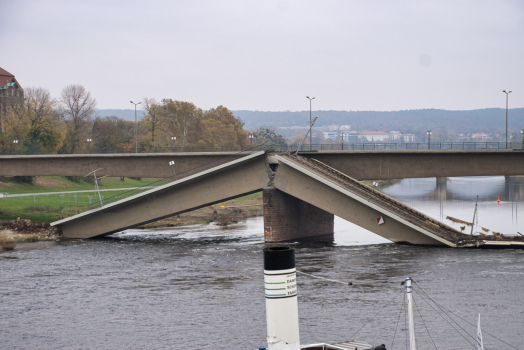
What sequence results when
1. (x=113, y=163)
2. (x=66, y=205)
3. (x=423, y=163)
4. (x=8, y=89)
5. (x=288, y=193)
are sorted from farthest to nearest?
(x=8, y=89), (x=66, y=205), (x=113, y=163), (x=423, y=163), (x=288, y=193)

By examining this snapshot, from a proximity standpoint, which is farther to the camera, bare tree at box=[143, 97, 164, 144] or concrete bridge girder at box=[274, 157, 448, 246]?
bare tree at box=[143, 97, 164, 144]

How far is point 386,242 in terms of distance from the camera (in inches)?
1735

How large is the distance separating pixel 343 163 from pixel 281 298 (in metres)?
35.9

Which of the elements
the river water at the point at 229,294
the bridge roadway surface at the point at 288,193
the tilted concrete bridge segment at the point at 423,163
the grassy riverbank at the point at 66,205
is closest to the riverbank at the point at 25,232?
the bridge roadway surface at the point at 288,193

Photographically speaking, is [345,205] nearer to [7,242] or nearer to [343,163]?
[343,163]

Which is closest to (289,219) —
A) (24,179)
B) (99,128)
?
(24,179)

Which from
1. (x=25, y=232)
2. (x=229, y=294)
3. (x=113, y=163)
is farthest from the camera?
(x=113, y=163)

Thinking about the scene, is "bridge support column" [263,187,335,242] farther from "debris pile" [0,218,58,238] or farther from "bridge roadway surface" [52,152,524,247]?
"debris pile" [0,218,58,238]

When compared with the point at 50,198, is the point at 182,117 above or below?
above

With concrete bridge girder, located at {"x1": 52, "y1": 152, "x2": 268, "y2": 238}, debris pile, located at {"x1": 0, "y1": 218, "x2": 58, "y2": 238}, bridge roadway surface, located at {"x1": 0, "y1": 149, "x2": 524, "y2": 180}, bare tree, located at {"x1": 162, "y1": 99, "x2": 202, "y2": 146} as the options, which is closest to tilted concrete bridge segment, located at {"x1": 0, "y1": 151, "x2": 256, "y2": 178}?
bridge roadway surface, located at {"x1": 0, "y1": 149, "x2": 524, "y2": 180}

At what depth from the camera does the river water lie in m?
22.4

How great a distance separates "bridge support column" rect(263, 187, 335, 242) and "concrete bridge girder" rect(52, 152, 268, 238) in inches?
62.9

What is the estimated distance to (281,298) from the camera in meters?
10.8

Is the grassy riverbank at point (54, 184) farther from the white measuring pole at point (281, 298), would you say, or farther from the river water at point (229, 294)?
the white measuring pole at point (281, 298)
